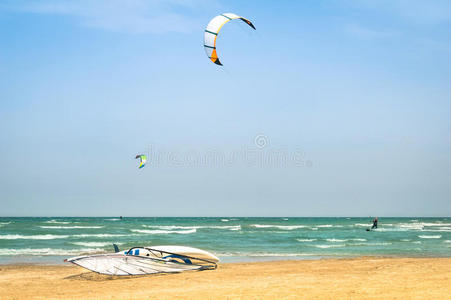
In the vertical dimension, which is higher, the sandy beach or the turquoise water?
the sandy beach

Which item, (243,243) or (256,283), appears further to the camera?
(243,243)

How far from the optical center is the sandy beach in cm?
773

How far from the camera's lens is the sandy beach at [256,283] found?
7.73 m

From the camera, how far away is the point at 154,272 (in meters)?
10.9

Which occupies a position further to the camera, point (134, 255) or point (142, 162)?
point (142, 162)

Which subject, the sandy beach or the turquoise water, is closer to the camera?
the sandy beach

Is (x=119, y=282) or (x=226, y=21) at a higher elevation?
(x=226, y=21)

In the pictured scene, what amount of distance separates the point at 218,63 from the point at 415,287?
270 inches

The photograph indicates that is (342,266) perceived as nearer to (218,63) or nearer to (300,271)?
(300,271)

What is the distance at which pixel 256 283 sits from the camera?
9047 millimetres

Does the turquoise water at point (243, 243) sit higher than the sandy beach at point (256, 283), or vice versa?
the sandy beach at point (256, 283)

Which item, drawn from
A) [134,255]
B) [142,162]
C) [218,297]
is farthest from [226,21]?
[142,162]

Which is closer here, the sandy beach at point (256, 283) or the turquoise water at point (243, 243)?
the sandy beach at point (256, 283)

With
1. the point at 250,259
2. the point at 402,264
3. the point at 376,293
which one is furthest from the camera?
the point at 250,259
